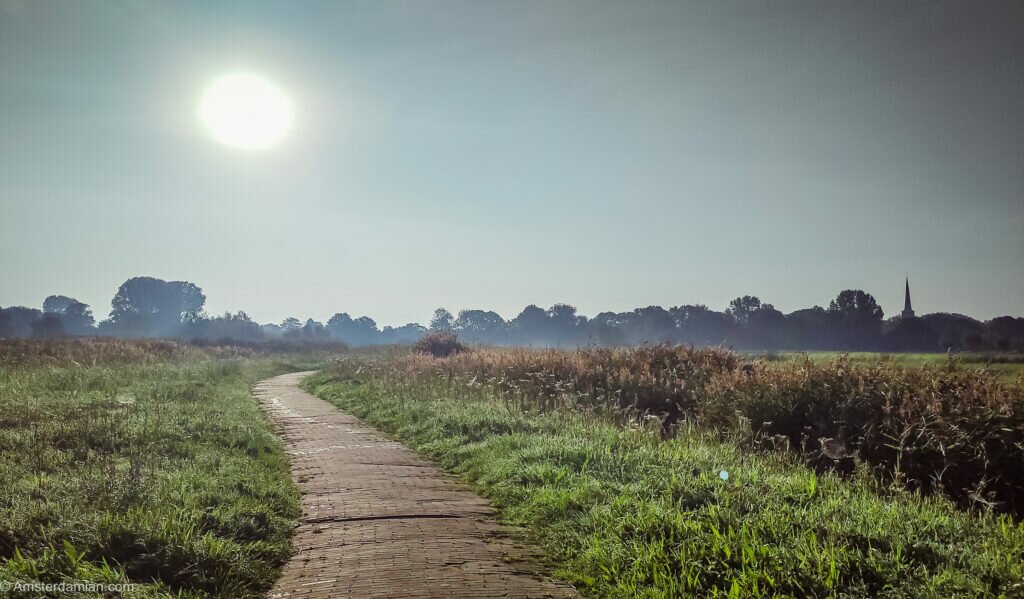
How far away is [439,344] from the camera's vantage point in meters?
31.2

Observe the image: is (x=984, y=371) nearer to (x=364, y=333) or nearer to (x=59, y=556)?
(x=59, y=556)

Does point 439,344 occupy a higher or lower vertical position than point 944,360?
lower

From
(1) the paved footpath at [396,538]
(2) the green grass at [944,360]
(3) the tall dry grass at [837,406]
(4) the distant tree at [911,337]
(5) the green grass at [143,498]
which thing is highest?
(4) the distant tree at [911,337]

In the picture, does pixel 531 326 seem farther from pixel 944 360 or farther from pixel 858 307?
pixel 944 360

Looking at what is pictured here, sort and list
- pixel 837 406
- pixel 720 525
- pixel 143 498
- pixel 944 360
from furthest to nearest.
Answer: pixel 944 360 < pixel 837 406 < pixel 143 498 < pixel 720 525

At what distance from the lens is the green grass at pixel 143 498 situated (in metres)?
4.39

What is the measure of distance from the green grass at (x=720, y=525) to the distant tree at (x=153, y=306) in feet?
455

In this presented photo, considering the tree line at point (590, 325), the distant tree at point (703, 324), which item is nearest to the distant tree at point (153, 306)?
the tree line at point (590, 325)

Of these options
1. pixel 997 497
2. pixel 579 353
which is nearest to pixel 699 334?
pixel 579 353

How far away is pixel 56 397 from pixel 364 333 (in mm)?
167981

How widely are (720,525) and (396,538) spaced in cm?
288

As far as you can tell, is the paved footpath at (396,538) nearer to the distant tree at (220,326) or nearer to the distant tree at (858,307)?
the distant tree at (858,307)

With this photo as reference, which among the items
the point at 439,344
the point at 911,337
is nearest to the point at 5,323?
the point at 439,344

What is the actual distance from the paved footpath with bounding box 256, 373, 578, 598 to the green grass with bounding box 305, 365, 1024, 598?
42cm
